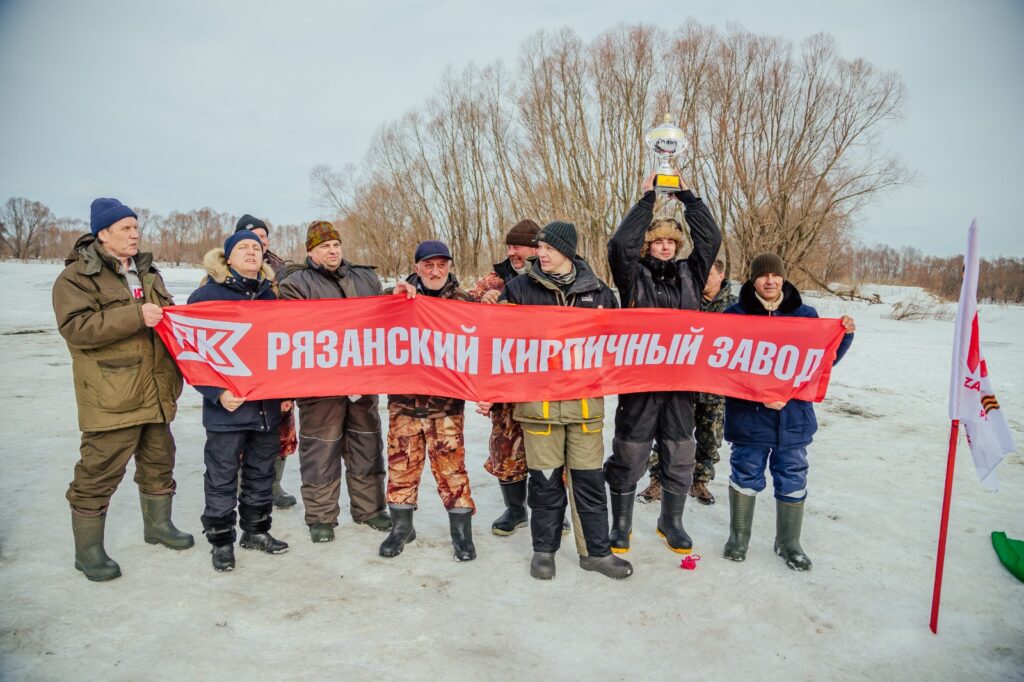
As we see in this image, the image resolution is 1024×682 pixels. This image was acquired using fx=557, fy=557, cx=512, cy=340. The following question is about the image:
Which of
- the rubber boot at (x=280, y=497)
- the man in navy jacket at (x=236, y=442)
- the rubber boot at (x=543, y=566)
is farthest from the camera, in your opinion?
the rubber boot at (x=280, y=497)

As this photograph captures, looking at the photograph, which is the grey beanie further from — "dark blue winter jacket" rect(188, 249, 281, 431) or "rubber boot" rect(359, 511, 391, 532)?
"rubber boot" rect(359, 511, 391, 532)

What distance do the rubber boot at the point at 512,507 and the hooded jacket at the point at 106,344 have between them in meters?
2.44

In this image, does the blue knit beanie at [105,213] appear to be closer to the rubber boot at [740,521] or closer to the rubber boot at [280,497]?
the rubber boot at [280,497]

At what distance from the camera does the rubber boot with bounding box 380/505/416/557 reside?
390 cm

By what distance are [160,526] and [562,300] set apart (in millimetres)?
3247

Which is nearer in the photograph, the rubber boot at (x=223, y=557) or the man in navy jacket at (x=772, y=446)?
the rubber boot at (x=223, y=557)

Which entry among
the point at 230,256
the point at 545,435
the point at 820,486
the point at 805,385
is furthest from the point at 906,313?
the point at 230,256

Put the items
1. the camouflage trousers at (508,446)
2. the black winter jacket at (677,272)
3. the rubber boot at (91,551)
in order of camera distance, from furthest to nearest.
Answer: the camouflage trousers at (508,446) < the black winter jacket at (677,272) < the rubber boot at (91,551)

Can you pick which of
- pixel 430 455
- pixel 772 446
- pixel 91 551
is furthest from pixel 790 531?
pixel 91 551

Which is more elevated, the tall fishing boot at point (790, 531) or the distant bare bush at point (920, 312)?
the distant bare bush at point (920, 312)

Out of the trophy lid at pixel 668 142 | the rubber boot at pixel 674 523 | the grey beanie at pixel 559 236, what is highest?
the trophy lid at pixel 668 142

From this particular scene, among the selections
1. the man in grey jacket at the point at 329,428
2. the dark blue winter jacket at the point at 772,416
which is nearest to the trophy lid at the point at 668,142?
the dark blue winter jacket at the point at 772,416

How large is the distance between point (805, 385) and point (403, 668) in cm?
312

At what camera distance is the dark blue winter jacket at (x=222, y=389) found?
3766mm
